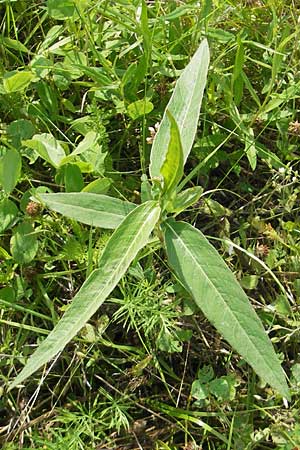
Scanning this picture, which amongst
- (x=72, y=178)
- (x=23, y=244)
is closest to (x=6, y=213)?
(x=23, y=244)

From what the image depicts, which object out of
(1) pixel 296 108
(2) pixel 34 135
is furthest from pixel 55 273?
(1) pixel 296 108

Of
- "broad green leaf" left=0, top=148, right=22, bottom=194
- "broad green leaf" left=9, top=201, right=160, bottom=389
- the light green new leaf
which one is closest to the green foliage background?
"broad green leaf" left=0, top=148, right=22, bottom=194

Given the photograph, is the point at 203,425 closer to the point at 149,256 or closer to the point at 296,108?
the point at 149,256

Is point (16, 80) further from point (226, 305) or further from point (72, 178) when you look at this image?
point (226, 305)

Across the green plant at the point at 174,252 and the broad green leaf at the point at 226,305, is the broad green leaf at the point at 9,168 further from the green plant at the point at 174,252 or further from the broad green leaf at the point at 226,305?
the broad green leaf at the point at 226,305

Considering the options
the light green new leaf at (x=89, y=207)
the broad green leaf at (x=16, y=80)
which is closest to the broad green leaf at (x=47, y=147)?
the broad green leaf at (x=16, y=80)

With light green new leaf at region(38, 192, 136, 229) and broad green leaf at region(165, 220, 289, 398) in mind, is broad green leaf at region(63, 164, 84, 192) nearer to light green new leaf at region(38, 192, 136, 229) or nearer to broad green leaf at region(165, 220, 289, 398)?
light green new leaf at region(38, 192, 136, 229)
